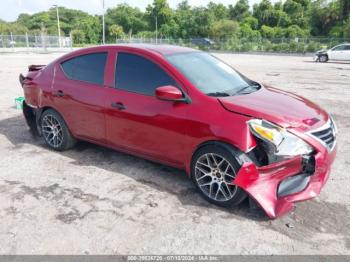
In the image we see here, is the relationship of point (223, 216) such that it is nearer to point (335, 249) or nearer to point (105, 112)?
point (335, 249)

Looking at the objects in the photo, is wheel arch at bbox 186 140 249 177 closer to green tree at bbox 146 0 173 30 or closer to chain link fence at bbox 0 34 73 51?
chain link fence at bbox 0 34 73 51

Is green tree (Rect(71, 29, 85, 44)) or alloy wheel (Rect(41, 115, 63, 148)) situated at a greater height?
green tree (Rect(71, 29, 85, 44))

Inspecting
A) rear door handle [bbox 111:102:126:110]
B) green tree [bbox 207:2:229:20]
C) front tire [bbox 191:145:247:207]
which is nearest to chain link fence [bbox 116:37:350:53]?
green tree [bbox 207:2:229:20]

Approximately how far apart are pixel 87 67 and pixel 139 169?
1621 millimetres

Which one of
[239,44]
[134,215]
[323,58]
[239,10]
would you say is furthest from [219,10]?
[134,215]

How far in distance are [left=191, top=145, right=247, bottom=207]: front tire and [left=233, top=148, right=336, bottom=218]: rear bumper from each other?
0.51 feet

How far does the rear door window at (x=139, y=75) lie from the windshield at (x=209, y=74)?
0.21 meters

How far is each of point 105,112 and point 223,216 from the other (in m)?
2.06

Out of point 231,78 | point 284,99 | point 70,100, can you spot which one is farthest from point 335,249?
point 70,100

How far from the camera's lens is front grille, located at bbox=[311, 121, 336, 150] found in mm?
3418

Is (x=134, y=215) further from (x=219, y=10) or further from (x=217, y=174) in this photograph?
(x=219, y=10)

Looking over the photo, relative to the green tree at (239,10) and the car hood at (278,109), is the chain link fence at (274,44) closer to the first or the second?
the green tree at (239,10)

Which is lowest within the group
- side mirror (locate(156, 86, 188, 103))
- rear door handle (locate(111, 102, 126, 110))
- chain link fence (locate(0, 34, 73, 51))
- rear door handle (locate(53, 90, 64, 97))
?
rear door handle (locate(111, 102, 126, 110))

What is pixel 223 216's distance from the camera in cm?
344
